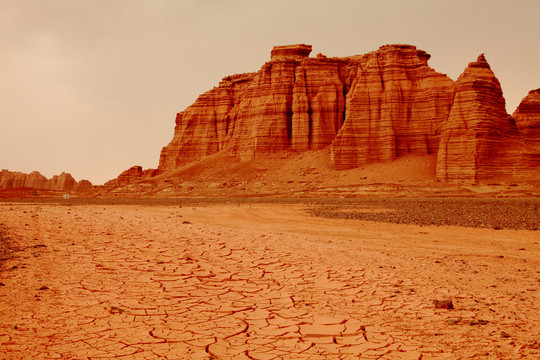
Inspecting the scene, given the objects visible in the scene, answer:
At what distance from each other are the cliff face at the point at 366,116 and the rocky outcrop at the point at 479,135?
11 centimetres

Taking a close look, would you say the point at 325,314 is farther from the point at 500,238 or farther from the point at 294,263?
the point at 500,238

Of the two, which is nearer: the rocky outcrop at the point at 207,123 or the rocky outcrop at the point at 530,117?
the rocky outcrop at the point at 530,117

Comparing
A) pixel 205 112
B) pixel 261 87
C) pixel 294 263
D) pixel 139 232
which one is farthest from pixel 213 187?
pixel 294 263

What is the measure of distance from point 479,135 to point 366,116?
15.9 meters

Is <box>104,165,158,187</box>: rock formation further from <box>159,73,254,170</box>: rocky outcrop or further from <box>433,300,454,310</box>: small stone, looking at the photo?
<box>433,300,454,310</box>: small stone

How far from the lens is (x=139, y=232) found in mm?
11906

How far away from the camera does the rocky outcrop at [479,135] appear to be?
1612 inches

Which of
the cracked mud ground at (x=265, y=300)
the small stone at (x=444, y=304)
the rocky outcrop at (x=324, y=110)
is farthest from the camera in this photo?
the rocky outcrop at (x=324, y=110)

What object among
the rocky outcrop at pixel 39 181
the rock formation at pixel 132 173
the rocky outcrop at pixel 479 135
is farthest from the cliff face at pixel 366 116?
the rocky outcrop at pixel 39 181

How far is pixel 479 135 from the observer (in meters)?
41.9

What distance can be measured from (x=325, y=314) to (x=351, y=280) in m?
1.77

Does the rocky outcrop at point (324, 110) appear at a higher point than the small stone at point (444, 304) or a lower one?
higher

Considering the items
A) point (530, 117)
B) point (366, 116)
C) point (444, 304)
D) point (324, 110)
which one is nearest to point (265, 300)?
point (444, 304)

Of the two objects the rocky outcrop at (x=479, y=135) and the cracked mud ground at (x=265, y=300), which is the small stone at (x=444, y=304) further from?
the rocky outcrop at (x=479, y=135)
